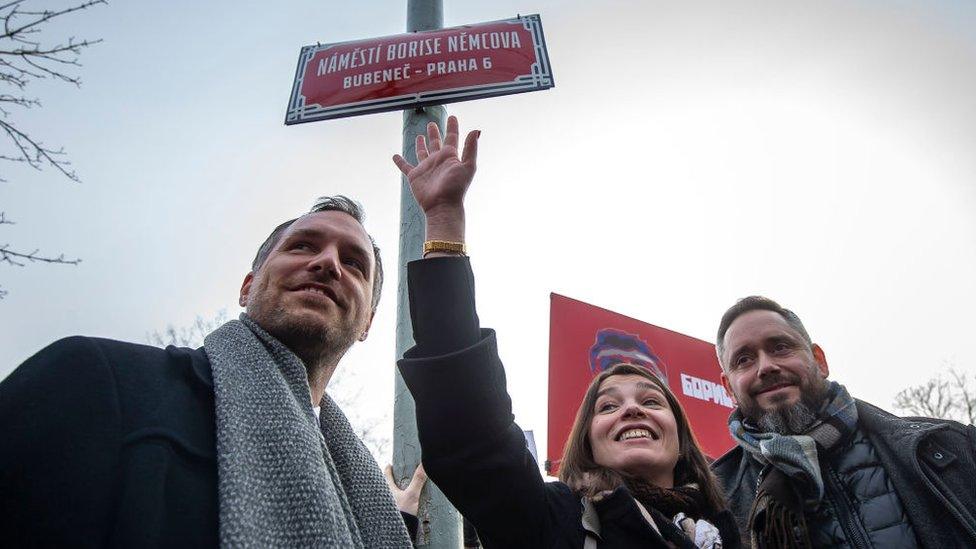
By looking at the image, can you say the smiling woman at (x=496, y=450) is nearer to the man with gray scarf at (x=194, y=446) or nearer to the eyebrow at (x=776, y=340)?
the man with gray scarf at (x=194, y=446)

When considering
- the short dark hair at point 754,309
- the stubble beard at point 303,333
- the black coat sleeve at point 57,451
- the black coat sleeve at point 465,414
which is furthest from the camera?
the short dark hair at point 754,309

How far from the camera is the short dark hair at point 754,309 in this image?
2.44 meters

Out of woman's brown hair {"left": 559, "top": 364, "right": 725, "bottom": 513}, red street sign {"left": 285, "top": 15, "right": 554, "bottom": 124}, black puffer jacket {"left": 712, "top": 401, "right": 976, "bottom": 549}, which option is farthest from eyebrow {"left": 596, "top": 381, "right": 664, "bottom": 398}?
red street sign {"left": 285, "top": 15, "right": 554, "bottom": 124}

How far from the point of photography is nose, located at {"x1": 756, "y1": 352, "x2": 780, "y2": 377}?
2259 mm

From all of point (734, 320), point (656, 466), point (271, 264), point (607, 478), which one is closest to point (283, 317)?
point (271, 264)

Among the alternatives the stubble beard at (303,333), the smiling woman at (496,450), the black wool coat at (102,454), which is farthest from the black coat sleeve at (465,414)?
the black wool coat at (102,454)

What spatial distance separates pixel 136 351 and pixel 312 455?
429 millimetres

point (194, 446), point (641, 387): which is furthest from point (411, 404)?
point (194, 446)

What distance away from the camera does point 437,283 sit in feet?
4.72

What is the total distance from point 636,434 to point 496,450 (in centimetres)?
81

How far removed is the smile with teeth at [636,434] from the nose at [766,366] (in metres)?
0.60

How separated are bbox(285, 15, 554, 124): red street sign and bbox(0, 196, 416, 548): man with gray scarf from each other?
1.50 metres

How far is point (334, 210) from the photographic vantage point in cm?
207

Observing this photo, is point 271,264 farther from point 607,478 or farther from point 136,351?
point 607,478
